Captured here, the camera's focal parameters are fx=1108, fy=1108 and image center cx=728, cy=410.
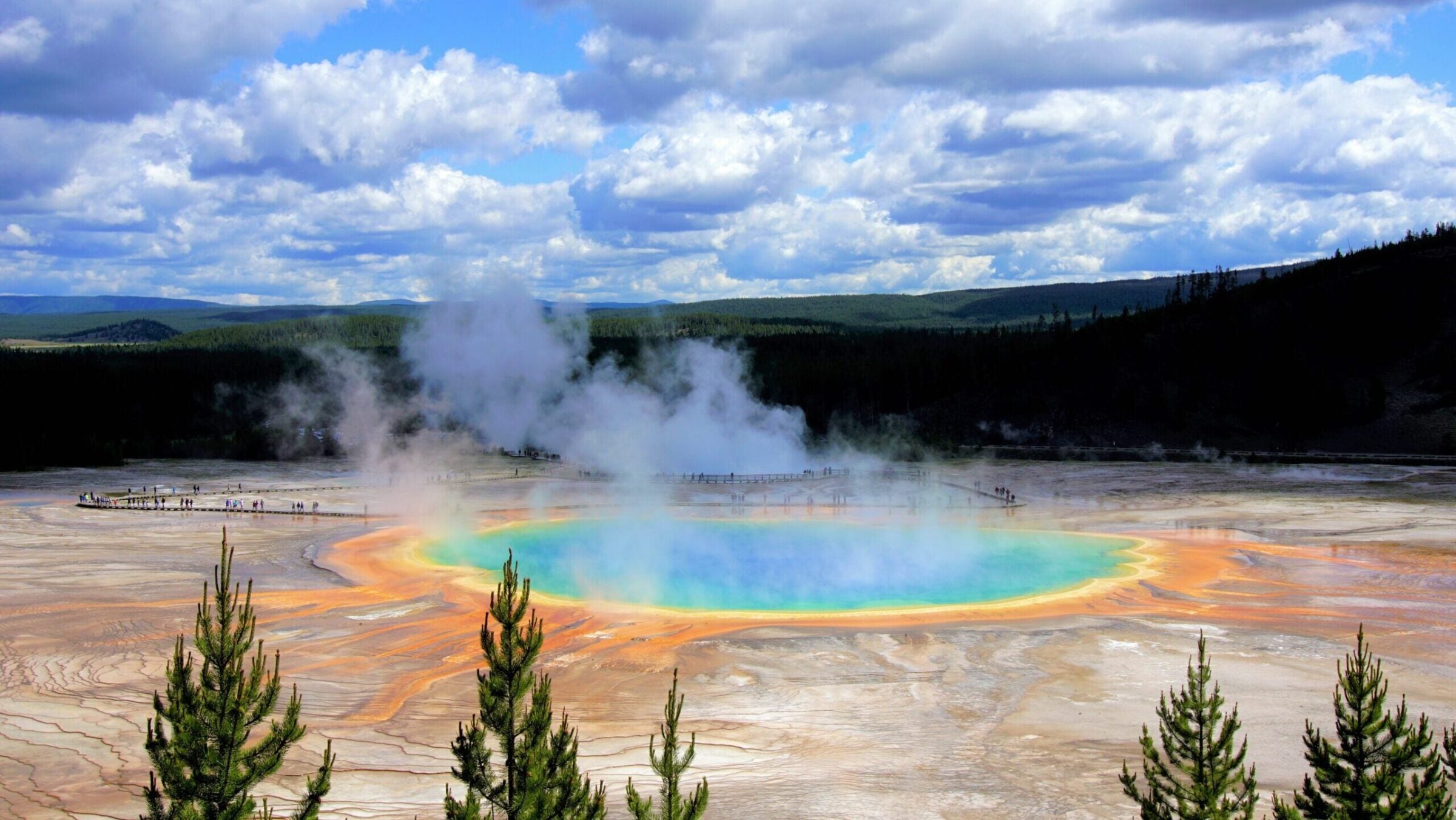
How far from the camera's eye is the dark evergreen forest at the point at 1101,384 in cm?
6962

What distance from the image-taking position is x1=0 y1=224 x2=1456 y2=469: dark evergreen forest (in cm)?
6962

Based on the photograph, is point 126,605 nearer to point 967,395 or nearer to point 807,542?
point 807,542

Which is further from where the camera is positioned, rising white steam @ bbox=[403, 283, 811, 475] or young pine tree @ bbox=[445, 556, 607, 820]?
rising white steam @ bbox=[403, 283, 811, 475]

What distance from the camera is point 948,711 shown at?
62.1 ft

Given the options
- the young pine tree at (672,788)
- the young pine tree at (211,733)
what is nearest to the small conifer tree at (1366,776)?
the young pine tree at (672,788)

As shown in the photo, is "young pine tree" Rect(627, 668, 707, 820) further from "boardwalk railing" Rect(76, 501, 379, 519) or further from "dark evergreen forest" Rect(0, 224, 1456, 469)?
"dark evergreen forest" Rect(0, 224, 1456, 469)

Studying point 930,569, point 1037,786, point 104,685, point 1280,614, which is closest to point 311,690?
point 104,685

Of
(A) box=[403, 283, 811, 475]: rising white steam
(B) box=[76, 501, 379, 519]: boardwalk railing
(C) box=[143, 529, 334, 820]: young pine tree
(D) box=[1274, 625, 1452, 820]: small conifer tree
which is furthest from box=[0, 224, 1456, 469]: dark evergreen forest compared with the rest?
(C) box=[143, 529, 334, 820]: young pine tree

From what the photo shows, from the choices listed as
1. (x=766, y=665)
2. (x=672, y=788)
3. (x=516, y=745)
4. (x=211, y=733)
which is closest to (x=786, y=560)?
(x=766, y=665)

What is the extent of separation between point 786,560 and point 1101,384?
49.7m

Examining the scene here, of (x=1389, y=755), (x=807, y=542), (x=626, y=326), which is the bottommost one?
(x=807, y=542)

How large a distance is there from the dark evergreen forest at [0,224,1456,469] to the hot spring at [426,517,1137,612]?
30.5 metres

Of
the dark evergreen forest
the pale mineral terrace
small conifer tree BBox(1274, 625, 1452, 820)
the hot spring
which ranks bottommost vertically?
the hot spring

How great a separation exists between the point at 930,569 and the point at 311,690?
19477mm
